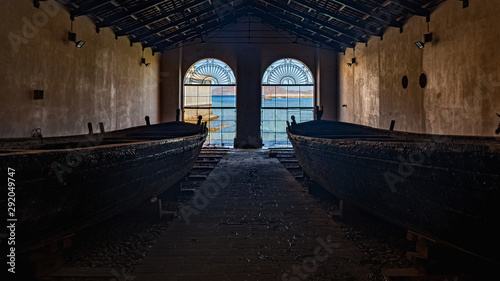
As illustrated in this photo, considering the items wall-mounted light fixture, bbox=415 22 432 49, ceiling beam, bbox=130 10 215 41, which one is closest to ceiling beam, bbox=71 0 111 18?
ceiling beam, bbox=130 10 215 41

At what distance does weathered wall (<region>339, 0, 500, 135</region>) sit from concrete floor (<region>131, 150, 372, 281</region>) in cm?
459

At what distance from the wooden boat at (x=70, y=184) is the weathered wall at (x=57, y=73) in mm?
3732

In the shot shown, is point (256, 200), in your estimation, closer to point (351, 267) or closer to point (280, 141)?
point (351, 267)

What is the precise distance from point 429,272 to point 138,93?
39.8 feet

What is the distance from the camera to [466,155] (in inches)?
59.3

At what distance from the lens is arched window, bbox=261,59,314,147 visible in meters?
14.8

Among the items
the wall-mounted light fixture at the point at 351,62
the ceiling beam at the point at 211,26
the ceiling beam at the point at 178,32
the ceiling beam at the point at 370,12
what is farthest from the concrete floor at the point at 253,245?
the ceiling beam at the point at 211,26

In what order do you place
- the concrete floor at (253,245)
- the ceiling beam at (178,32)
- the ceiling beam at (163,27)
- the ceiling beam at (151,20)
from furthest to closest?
the ceiling beam at (178,32) → the ceiling beam at (163,27) → the ceiling beam at (151,20) → the concrete floor at (253,245)

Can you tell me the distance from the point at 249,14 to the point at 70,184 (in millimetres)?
14304

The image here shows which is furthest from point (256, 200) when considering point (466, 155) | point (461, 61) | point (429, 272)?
point (461, 61)

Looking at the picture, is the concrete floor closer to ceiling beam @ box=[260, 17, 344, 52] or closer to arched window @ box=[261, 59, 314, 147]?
arched window @ box=[261, 59, 314, 147]

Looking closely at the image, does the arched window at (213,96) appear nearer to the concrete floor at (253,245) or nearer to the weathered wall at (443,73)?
the weathered wall at (443,73)

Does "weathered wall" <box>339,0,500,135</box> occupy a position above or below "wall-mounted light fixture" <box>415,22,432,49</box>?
below

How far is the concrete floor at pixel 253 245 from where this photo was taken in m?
1.98
